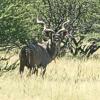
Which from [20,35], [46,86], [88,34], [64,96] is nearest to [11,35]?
[20,35]

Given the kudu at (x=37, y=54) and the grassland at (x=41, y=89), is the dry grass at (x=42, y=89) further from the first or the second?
the kudu at (x=37, y=54)

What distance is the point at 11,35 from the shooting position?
11227mm

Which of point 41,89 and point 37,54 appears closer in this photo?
point 41,89

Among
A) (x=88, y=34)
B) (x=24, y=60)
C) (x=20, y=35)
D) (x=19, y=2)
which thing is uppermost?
Answer: (x=19, y=2)

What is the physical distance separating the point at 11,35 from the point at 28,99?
87.0 inches

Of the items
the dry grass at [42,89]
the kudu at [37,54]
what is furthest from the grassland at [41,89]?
the kudu at [37,54]

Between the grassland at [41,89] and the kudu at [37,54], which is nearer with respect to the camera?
the grassland at [41,89]

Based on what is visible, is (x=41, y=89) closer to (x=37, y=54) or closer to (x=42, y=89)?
(x=42, y=89)

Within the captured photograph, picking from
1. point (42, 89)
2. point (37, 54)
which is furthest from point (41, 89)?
point (37, 54)

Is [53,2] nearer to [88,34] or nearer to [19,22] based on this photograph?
[88,34]

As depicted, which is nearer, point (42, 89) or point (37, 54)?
point (42, 89)

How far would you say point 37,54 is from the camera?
1409cm

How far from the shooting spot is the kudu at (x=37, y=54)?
538 inches

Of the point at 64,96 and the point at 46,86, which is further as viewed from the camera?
the point at 46,86
